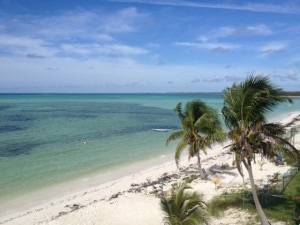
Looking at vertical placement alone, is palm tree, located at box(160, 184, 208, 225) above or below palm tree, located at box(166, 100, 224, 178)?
below

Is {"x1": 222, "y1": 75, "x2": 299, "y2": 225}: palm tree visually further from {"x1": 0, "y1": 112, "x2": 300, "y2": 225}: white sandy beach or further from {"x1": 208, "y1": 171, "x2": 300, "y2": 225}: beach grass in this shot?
{"x1": 0, "y1": 112, "x2": 300, "y2": 225}: white sandy beach

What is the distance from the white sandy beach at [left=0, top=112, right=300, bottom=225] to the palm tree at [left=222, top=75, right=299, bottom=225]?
153 inches

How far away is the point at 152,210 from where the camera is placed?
16.0 metres

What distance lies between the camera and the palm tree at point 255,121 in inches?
425

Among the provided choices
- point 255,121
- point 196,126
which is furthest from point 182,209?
point 196,126

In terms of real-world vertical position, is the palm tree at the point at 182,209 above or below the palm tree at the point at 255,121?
below

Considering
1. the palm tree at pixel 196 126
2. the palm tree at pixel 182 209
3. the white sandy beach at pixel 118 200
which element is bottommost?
the white sandy beach at pixel 118 200

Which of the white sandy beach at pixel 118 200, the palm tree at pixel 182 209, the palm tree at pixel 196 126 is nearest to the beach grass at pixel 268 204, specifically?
the white sandy beach at pixel 118 200

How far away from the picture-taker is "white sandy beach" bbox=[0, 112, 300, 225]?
1548cm

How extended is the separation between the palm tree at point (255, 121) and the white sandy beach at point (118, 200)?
12.8ft

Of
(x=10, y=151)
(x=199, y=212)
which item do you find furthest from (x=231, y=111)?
(x=10, y=151)

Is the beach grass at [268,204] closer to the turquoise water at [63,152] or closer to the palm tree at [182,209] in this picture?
the palm tree at [182,209]

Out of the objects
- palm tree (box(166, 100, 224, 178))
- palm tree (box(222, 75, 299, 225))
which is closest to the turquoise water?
palm tree (box(166, 100, 224, 178))

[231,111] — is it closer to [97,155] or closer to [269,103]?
[269,103]
